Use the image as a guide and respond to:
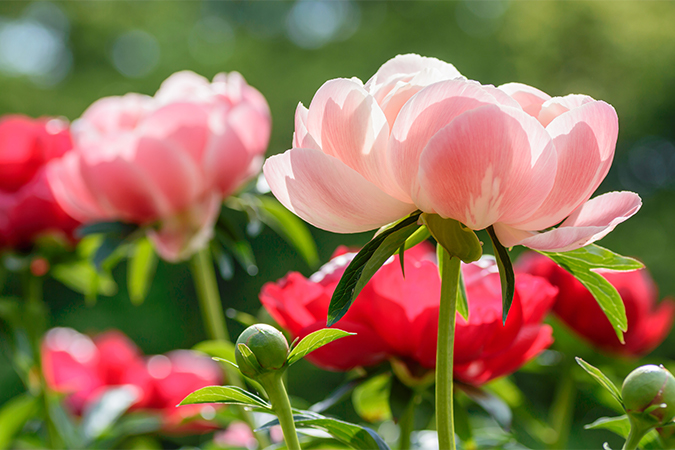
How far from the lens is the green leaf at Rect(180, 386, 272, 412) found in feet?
0.67

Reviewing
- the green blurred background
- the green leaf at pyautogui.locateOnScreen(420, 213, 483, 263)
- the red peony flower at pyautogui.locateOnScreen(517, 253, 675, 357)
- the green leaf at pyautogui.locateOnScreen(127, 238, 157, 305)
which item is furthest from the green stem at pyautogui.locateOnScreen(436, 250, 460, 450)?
the green blurred background

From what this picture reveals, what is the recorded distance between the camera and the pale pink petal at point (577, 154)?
214 millimetres

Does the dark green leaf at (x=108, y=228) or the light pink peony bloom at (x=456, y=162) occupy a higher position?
the light pink peony bloom at (x=456, y=162)

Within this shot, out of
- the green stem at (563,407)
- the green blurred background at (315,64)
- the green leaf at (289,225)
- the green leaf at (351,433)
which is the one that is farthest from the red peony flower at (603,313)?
the green blurred background at (315,64)

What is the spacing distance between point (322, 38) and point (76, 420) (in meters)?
4.51

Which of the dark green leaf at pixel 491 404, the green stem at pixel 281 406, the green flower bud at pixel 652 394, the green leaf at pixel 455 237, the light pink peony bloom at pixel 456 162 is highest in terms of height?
the light pink peony bloom at pixel 456 162

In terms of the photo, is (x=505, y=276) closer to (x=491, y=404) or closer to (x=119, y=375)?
(x=491, y=404)

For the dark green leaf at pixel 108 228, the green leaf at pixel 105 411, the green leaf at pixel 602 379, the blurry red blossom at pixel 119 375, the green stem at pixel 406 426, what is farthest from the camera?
the blurry red blossom at pixel 119 375

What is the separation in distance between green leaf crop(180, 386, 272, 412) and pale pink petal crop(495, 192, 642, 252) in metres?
0.10

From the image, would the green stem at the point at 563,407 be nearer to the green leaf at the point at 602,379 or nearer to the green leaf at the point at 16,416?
the green leaf at the point at 602,379

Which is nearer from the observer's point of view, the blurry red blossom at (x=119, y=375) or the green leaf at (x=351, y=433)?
the green leaf at (x=351, y=433)

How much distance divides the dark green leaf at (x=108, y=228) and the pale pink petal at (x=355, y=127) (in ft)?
0.98

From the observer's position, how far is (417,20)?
5.18 metres

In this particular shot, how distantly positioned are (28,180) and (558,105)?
1.68ft
